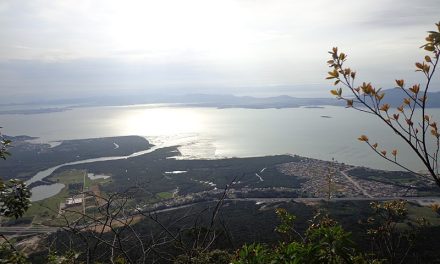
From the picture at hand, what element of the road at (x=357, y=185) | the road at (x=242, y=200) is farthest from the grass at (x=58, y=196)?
the road at (x=357, y=185)

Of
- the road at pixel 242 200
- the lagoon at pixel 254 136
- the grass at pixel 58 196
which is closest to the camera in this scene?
the road at pixel 242 200

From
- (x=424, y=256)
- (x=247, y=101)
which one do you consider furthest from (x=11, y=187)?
(x=247, y=101)

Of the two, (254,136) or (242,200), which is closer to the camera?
(242,200)

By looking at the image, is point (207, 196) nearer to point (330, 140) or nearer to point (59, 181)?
point (59, 181)

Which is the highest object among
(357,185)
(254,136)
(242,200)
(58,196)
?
(254,136)

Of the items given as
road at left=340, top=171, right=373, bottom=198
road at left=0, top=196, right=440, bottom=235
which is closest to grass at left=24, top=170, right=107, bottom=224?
road at left=0, top=196, right=440, bottom=235

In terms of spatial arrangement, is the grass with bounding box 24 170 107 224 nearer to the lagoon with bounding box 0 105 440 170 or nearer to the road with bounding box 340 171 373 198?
the lagoon with bounding box 0 105 440 170

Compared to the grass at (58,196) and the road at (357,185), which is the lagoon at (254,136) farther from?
the grass at (58,196)

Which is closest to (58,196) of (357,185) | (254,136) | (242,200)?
(242,200)

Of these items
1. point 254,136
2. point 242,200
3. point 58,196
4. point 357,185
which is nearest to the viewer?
point 242,200

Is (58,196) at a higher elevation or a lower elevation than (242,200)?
lower

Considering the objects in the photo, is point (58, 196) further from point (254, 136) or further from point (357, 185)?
point (254, 136)
